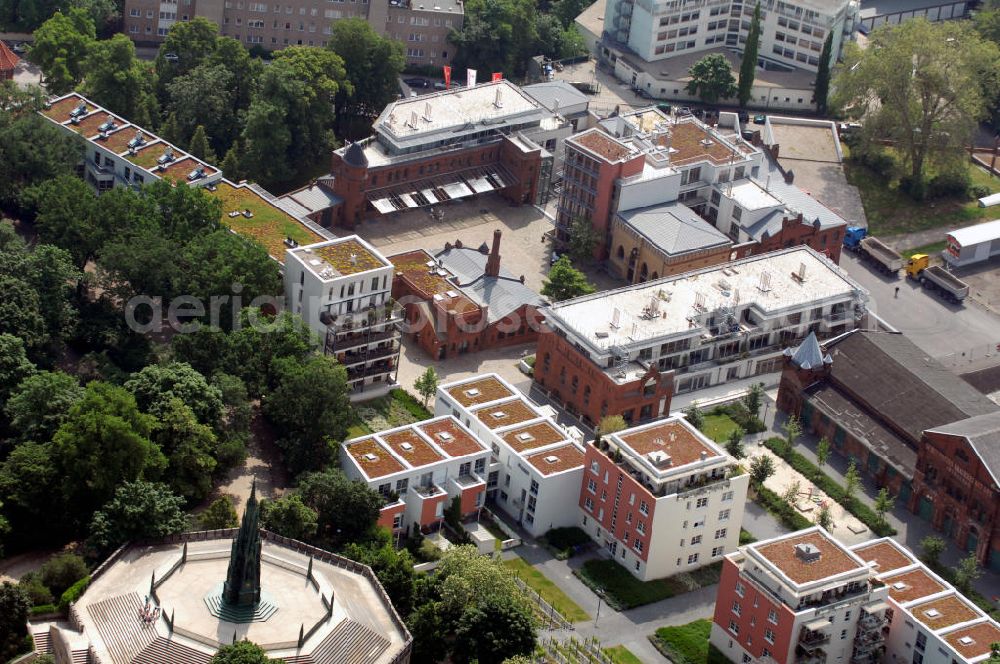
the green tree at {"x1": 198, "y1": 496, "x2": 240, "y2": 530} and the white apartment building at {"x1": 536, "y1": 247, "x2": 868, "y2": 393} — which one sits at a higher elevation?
the white apartment building at {"x1": 536, "y1": 247, "x2": 868, "y2": 393}

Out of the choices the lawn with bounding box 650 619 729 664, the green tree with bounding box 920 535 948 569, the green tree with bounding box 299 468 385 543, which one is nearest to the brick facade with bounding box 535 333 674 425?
the lawn with bounding box 650 619 729 664

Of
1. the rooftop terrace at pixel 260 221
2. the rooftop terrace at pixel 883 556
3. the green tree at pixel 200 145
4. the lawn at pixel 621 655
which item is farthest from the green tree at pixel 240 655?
the green tree at pixel 200 145

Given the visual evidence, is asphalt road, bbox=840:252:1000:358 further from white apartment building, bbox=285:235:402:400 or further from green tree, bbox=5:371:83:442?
green tree, bbox=5:371:83:442

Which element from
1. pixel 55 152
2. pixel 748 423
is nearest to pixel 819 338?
pixel 748 423

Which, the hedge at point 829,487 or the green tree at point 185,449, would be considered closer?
the green tree at point 185,449

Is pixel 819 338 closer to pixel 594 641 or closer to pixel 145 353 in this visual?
pixel 594 641

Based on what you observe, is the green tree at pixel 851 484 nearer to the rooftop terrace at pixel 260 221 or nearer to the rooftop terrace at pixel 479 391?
the rooftop terrace at pixel 479 391

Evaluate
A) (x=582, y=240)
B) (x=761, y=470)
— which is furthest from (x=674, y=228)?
(x=761, y=470)
